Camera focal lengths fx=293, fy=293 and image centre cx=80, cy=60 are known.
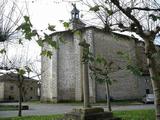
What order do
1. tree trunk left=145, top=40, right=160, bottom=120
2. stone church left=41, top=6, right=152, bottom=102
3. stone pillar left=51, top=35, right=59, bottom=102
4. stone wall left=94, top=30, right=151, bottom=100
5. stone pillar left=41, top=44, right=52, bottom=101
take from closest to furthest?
tree trunk left=145, top=40, right=160, bottom=120 < stone wall left=94, top=30, right=151, bottom=100 < stone church left=41, top=6, right=152, bottom=102 < stone pillar left=51, top=35, right=59, bottom=102 < stone pillar left=41, top=44, right=52, bottom=101

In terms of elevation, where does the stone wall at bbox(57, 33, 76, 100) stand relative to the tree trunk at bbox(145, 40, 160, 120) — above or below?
above

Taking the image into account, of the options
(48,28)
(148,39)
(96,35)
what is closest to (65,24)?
(48,28)

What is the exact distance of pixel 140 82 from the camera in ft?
157

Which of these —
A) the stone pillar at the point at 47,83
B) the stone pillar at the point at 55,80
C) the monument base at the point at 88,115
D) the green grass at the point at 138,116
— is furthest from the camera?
the stone pillar at the point at 47,83

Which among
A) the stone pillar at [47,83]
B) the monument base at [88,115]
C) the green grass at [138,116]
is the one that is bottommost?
the green grass at [138,116]

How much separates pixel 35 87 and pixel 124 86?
4894 centimetres

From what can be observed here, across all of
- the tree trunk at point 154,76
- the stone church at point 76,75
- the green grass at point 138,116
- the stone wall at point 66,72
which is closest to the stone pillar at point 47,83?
the stone church at point 76,75

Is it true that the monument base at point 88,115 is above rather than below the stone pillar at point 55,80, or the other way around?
below

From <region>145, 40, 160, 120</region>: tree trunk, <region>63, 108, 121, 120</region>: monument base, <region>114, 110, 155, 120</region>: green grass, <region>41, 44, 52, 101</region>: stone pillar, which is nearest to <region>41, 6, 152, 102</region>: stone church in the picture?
<region>41, 44, 52, 101</region>: stone pillar

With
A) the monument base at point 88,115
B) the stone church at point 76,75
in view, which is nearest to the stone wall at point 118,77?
the stone church at point 76,75

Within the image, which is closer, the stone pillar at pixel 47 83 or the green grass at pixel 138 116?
the green grass at pixel 138 116

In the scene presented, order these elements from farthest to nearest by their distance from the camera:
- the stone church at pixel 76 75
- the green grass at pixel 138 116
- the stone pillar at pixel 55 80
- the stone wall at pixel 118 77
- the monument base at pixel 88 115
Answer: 1. the stone pillar at pixel 55 80
2. the stone church at pixel 76 75
3. the stone wall at pixel 118 77
4. the green grass at pixel 138 116
5. the monument base at pixel 88 115

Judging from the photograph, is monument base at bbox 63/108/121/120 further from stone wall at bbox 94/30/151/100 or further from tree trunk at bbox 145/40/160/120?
stone wall at bbox 94/30/151/100

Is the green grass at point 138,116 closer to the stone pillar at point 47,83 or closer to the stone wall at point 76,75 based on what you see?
the stone wall at point 76,75
